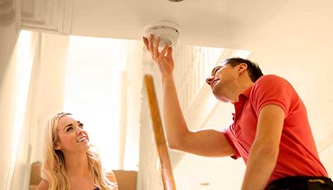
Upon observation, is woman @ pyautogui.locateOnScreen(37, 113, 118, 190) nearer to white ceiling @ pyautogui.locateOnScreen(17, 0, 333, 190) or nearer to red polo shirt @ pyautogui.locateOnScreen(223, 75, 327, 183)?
white ceiling @ pyautogui.locateOnScreen(17, 0, 333, 190)

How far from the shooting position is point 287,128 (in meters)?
2.08

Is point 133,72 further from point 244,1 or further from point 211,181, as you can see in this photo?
point 244,1

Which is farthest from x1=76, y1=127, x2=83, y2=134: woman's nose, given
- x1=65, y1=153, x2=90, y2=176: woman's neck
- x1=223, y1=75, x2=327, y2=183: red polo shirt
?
x1=223, y1=75, x2=327, y2=183: red polo shirt

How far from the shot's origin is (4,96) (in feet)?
7.50

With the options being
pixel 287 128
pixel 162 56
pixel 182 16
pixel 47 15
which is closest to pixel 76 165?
pixel 162 56

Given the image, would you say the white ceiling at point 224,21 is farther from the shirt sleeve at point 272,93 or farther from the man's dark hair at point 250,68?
the shirt sleeve at point 272,93

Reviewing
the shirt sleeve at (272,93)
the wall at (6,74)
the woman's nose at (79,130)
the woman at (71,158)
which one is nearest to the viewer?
the shirt sleeve at (272,93)

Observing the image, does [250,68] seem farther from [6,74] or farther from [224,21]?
[6,74]

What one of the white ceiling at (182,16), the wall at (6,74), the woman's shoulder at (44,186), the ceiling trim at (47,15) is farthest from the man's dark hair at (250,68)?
the woman's shoulder at (44,186)

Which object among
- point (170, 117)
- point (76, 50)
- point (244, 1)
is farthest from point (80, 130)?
point (76, 50)

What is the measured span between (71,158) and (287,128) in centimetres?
171

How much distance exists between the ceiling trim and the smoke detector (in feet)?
1.53

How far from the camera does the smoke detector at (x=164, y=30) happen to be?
2.72 m

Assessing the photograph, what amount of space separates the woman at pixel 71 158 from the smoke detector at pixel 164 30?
96 centimetres
